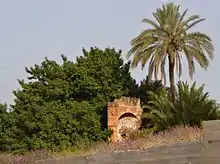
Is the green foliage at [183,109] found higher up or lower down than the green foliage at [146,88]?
lower down

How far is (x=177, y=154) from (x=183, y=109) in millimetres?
18950

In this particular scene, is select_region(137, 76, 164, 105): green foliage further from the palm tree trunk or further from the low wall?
the low wall

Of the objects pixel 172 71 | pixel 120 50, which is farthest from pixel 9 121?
pixel 172 71

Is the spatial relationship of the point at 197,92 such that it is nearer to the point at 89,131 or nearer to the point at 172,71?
the point at 172,71

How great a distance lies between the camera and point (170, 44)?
31.0 metres

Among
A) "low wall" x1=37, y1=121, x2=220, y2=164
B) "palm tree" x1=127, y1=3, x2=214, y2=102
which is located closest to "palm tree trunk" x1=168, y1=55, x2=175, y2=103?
"palm tree" x1=127, y1=3, x2=214, y2=102

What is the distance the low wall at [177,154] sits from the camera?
8461 mm

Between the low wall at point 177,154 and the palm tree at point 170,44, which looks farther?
the palm tree at point 170,44

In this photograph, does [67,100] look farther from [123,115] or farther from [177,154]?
[177,154]

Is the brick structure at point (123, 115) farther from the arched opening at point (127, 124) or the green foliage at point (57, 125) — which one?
the green foliage at point (57, 125)

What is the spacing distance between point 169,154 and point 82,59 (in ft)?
82.6

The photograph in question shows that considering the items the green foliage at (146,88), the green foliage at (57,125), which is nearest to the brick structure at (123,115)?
the green foliage at (57,125)

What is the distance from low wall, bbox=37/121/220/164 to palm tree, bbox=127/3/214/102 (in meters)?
17.1

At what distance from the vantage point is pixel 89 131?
32.4 meters
